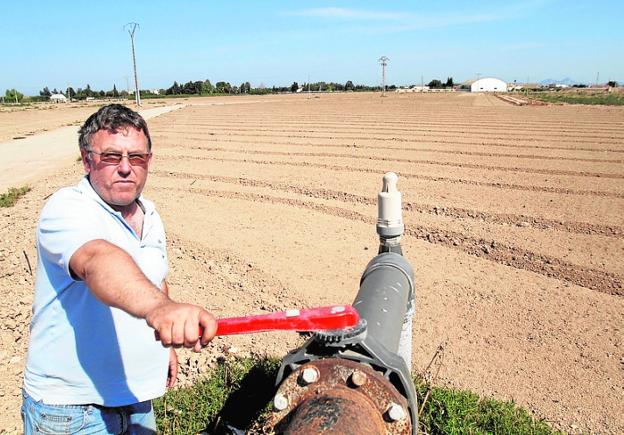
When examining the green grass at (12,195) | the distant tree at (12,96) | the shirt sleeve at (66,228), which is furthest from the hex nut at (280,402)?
the distant tree at (12,96)

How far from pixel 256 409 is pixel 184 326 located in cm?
239

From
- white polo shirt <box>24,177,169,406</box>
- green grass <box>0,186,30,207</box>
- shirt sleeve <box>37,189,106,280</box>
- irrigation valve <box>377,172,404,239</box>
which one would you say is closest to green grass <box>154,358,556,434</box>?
white polo shirt <box>24,177,169,406</box>

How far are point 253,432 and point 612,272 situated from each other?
541 centimetres

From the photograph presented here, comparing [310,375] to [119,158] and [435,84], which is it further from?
[435,84]

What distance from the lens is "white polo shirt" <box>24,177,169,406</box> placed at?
1760 mm

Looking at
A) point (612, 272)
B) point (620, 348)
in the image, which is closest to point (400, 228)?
point (620, 348)

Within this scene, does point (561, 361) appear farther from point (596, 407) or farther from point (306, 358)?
point (306, 358)

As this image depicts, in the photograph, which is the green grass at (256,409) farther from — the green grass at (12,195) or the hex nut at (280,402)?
the green grass at (12,195)

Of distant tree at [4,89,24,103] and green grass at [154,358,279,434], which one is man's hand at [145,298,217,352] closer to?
green grass at [154,358,279,434]

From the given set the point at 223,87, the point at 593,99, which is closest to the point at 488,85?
the point at 223,87

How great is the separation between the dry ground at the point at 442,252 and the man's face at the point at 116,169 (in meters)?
2.17

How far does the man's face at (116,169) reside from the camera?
1.92m

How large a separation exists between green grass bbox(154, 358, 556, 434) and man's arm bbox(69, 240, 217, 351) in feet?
6.27

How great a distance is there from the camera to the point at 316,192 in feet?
29.0
